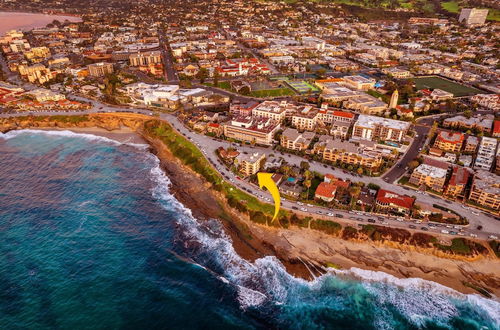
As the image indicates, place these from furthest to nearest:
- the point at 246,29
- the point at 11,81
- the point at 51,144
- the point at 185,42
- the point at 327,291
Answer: the point at 246,29 → the point at 185,42 → the point at 11,81 → the point at 51,144 → the point at 327,291

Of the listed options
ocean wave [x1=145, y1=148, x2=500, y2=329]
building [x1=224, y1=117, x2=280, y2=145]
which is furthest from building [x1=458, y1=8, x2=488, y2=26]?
ocean wave [x1=145, y1=148, x2=500, y2=329]

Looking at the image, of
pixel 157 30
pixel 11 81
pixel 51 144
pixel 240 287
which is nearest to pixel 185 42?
pixel 157 30

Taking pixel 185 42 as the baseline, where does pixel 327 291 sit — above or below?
below

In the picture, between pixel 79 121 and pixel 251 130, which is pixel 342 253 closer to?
pixel 251 130

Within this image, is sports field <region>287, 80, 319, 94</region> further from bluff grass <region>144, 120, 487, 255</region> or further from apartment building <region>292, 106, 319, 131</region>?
bluff grass <region>144, 120, 487, 255</region>

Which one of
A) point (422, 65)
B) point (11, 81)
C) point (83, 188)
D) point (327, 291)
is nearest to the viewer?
point (327, 291)

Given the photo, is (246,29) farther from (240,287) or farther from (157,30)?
(240,287)

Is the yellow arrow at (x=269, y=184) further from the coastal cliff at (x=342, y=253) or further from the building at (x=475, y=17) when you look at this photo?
the building at (x=475, y=17)

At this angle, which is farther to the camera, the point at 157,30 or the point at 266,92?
the point at 157,30

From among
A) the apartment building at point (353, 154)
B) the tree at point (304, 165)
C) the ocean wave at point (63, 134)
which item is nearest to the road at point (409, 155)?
the apartment building at point (353, 154)
